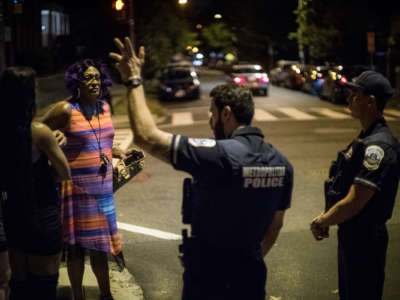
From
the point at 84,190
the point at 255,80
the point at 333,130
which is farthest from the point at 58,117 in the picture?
the point at 255,80

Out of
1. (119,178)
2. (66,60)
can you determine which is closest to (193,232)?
(119,178)

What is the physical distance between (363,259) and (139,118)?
5.34ft

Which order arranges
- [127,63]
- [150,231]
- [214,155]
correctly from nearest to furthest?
[214,155] → [127,63] → [150,231]

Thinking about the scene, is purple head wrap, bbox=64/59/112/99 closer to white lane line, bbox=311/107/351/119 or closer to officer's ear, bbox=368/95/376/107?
officer's ear, bbox=368/95/376/107

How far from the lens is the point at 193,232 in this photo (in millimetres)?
2840

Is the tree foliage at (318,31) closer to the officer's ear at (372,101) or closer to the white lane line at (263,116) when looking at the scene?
the white lane line at (263,116)

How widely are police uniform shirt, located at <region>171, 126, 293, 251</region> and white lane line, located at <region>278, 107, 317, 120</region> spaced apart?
1690 centimetres

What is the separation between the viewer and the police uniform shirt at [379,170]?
330 cm

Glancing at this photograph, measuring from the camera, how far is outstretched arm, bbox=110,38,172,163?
2633mm

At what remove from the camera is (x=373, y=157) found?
3305 millimetres

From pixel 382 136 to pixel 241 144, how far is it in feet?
3.48

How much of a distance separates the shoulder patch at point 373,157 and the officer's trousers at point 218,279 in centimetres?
93

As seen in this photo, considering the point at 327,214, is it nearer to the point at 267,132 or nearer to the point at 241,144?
the point at 241,144

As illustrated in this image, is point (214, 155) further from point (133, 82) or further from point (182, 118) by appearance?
point (182, 118)
